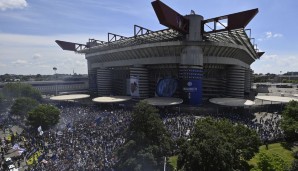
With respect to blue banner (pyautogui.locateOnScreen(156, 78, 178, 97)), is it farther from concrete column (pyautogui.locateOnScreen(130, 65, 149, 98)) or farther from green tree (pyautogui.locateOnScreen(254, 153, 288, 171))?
green tree (pyautogui.locateOnScreen(254, 153, 288, 171))

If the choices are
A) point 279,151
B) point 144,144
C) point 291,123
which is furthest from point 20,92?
point 291,123

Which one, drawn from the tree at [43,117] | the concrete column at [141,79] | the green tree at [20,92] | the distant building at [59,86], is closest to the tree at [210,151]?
the tree at [43,117]

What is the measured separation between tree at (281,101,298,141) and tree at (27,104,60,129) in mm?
37671

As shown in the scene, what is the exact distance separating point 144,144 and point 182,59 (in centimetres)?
3719

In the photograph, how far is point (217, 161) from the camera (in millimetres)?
19531

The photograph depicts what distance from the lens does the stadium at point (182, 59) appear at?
56.2 meters

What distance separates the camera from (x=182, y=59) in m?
58.3

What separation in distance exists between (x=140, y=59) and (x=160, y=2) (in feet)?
74.5

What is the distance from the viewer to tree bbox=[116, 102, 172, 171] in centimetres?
2275

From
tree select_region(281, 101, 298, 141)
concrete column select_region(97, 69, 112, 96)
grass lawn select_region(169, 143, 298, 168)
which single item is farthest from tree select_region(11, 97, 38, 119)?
tree select_region(281, 101, 298, 141)

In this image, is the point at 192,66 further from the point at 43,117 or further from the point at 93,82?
the point at 93,82

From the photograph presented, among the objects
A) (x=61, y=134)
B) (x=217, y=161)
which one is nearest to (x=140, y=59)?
(x=61, y=134)

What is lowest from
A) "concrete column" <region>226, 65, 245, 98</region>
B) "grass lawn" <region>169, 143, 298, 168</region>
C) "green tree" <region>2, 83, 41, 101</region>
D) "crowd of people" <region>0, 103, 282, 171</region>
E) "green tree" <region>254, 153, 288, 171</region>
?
"grass lawn" <region>169, 143, 298, 168</region>

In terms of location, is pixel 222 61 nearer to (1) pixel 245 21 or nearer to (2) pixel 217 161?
(1) pixel 245 21
